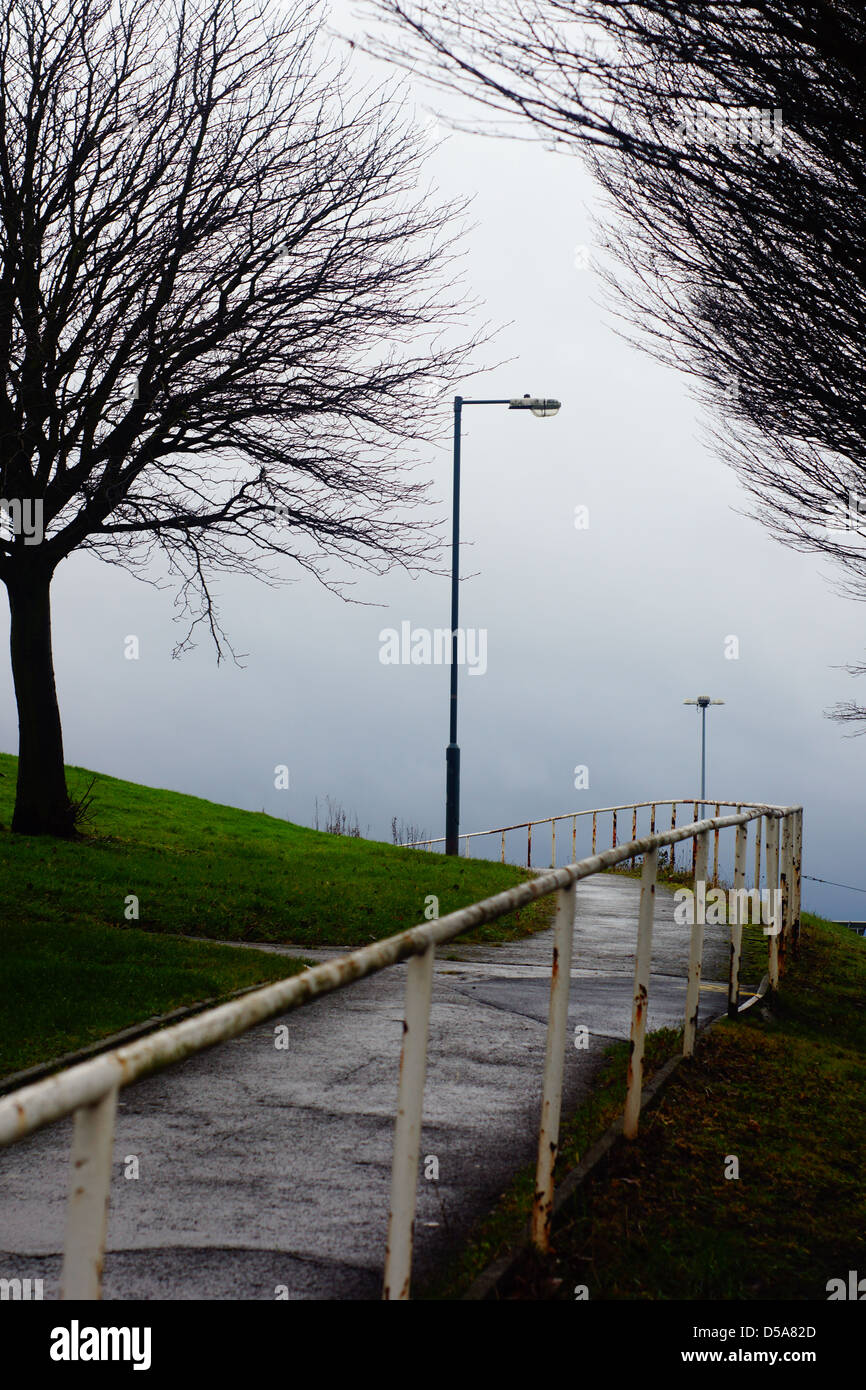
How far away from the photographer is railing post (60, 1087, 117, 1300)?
182cm

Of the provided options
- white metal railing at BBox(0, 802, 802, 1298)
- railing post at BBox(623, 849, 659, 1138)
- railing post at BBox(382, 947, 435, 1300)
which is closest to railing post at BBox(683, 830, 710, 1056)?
white metal railing at BBox(0, 802, 802, 1298)

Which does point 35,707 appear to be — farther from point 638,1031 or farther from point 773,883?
point 638,1031

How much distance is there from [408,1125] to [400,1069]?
0.35 meters

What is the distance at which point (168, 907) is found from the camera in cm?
1327

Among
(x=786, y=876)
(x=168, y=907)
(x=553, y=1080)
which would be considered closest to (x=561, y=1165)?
(x=553, y=1080)

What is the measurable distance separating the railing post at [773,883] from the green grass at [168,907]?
4.06m

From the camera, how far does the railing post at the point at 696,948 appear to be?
21.7ft

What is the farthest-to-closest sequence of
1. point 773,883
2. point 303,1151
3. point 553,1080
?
point 773,883 < point 303,1151 < point 553,1080

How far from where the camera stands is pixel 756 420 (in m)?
11.1

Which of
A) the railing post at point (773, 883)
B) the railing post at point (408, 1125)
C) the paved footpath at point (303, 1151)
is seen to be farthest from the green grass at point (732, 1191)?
the railing post at point (773, 883)

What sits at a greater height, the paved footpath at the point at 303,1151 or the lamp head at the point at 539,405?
the lamp head at the point at 539,405

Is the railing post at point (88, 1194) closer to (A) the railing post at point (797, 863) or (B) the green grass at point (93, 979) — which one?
(B) the green grass at point (93, 979)

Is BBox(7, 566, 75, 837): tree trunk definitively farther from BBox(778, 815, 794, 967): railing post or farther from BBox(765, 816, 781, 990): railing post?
BBox(765, 816, 781, 990): railing post

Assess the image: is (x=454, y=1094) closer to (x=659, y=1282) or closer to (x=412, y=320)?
(x=659, y=1282)
